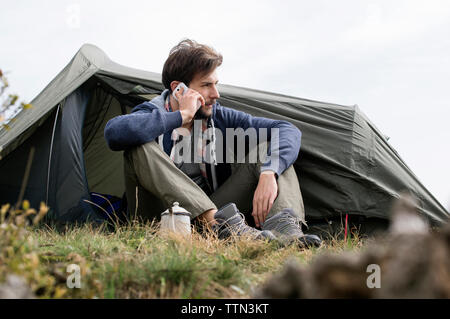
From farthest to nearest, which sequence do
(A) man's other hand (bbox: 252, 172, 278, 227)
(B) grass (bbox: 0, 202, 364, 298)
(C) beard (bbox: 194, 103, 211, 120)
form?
(C) beard (bbox: 194, 103, 211, 120) < (A) man's other hand (bbox: 252, 172, 278, 227) < (B) grass (bbox: 0, 202, 364, 298)

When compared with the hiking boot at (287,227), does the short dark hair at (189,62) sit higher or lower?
higher

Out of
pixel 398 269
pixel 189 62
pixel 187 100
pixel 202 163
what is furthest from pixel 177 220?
pixel 398 269

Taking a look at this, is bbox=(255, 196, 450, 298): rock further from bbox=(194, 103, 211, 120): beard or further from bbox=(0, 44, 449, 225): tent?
bbox=(0, 44, 449, 225): tent

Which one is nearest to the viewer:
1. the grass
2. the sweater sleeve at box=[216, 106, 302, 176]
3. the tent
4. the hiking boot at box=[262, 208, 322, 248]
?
the grass

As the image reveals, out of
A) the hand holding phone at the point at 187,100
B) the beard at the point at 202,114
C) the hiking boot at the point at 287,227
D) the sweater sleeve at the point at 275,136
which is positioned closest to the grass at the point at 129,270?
the hiking boot at the point at 287,227

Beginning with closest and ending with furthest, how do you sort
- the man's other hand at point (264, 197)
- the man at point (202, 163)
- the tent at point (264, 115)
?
the man at point (202, 163)
the man's other hand at point (264, 197)
the tent at point (264, 115)

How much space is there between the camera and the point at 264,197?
8.68 ft

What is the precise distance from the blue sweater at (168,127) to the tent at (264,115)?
0.34m

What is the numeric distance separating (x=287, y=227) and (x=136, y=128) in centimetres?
90

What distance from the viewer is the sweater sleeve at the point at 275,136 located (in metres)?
2.82

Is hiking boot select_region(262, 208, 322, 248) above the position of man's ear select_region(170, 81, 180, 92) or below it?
below

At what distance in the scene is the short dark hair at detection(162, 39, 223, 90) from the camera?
3117 millimetres

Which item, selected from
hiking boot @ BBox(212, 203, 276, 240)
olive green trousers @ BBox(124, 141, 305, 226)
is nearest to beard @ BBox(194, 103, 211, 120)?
olive green trousers @ BBox(124, 141, 305, 226)

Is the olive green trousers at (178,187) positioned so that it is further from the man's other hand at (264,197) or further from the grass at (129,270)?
the grass at (129,270)
